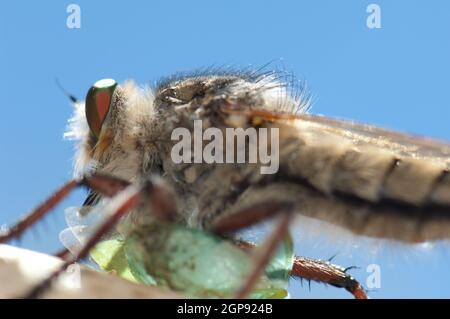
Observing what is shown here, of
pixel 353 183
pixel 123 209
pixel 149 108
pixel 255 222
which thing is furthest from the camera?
pixel 149 108

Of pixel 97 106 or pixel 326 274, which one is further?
pixel 326 274

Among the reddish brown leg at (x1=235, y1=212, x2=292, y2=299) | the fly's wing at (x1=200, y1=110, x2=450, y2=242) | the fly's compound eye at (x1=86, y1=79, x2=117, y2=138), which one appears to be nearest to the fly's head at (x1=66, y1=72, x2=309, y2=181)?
the fly's compound eye at (x1=86, y1=79, x2=117, y2=138)

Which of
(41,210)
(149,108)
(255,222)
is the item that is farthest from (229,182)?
(41,210)

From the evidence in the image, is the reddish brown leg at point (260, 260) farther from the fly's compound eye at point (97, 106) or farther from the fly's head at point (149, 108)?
the fly's compound eye at point (97, 106)

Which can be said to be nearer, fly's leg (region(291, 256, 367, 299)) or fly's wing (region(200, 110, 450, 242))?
fly's wing (region(200, 110, 450, 242))

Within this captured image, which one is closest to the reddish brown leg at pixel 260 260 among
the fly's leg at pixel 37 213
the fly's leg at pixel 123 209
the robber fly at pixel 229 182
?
the robber fly at pixel 229 182

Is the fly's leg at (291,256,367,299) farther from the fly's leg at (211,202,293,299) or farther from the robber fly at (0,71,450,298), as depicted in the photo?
the fly's leg at (211,202,293,299)

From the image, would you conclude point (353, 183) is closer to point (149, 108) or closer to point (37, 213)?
point (149, 108)
